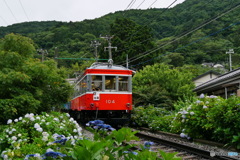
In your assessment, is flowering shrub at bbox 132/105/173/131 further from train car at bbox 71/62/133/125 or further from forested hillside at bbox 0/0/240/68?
forested hillside at bbox 0/0/240/68

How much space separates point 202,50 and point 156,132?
43.1 m

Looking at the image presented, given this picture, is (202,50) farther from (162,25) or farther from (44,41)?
(44,41)

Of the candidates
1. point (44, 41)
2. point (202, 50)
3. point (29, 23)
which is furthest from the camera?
point (29, 23)

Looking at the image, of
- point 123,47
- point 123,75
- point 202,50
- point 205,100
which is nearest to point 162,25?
point 123,47

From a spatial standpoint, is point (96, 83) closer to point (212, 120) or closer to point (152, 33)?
point (212, 120)

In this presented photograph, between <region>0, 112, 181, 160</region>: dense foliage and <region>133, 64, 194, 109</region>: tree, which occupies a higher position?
<region>133, 64, 194, 109</region>: tree

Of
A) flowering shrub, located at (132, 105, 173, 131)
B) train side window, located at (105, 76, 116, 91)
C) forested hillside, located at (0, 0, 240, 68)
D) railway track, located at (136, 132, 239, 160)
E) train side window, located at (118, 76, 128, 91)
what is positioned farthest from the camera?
forested hillside, located at (0, 0, 240, 68)

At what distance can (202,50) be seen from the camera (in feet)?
176

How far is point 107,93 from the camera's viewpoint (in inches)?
522

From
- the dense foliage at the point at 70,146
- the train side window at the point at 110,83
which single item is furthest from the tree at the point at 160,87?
the dense foliage at the point at 70,146

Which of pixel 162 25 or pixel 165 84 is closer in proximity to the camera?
pixel 165 84

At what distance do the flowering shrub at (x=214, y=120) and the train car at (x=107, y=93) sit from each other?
11.3ft

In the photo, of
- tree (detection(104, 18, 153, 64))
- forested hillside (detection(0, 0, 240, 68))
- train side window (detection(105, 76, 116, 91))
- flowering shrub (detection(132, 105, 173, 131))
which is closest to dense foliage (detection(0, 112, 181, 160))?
train side window (detection(105, 76, 116, 91))

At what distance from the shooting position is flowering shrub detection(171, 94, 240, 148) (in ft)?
24.8
